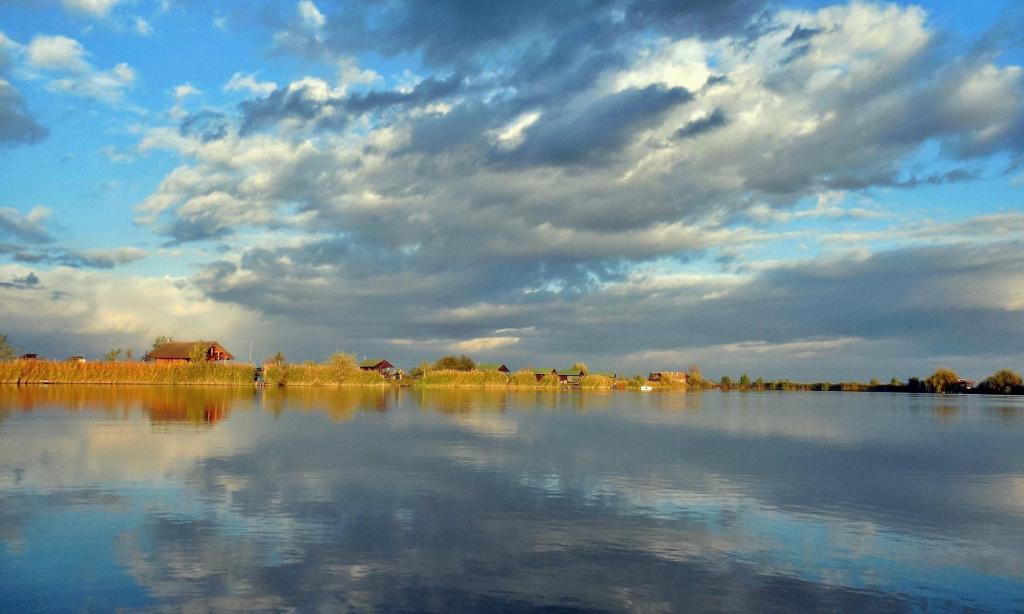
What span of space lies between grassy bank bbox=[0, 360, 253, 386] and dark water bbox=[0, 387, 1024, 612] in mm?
48684

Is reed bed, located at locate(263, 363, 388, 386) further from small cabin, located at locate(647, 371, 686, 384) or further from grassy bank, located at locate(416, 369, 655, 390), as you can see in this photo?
small cabin, located at locate(647, 371, 686, 384)

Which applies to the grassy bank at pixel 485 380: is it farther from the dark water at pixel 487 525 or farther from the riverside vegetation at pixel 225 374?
the dark water at pixel 487 525

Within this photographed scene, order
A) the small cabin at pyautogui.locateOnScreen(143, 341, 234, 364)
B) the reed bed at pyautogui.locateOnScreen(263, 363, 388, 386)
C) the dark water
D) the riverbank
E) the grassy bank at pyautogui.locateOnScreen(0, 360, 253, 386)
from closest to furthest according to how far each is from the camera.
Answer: the dark water
the grassy bank at pyautogui.locateOnScreen(0, 360, 253, 386)
the riverbank
the reed bed at pyautogui.locateOnScreen(263, 363, 388, 386)
the small cabin at pyautogui.locateOnScreen(143, 341, 234, 364)

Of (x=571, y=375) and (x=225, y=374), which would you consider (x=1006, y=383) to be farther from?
(x=225, y=374)

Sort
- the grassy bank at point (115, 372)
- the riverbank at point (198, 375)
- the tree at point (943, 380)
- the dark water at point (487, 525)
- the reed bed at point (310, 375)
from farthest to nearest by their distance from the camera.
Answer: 1. the tree at point (943, 380)
2. the reed bed at point (310, 375)
3. the riverbank at point (198, 375)
4. the grassy bank at point (115, 372)
5. the dark water at point (487, 525)

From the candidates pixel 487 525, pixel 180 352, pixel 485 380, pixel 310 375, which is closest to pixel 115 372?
pixel 310 375

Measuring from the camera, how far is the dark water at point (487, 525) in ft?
33.0

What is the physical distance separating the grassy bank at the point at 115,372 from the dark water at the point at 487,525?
160ft

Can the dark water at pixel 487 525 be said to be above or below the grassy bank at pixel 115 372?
below

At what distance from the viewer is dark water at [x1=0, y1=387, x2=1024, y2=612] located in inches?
396

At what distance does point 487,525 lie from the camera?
14.1 m

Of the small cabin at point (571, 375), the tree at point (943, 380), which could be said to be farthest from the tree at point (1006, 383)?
the small cabin at point (571, 375)

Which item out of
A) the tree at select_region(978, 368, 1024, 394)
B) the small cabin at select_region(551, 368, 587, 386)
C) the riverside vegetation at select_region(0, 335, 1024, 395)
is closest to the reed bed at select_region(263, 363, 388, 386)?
the riverside vegetation at select_region(0, 335, 1024, 395)

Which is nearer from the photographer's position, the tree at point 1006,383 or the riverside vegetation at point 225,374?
the riverside vegetation at point 225,374
